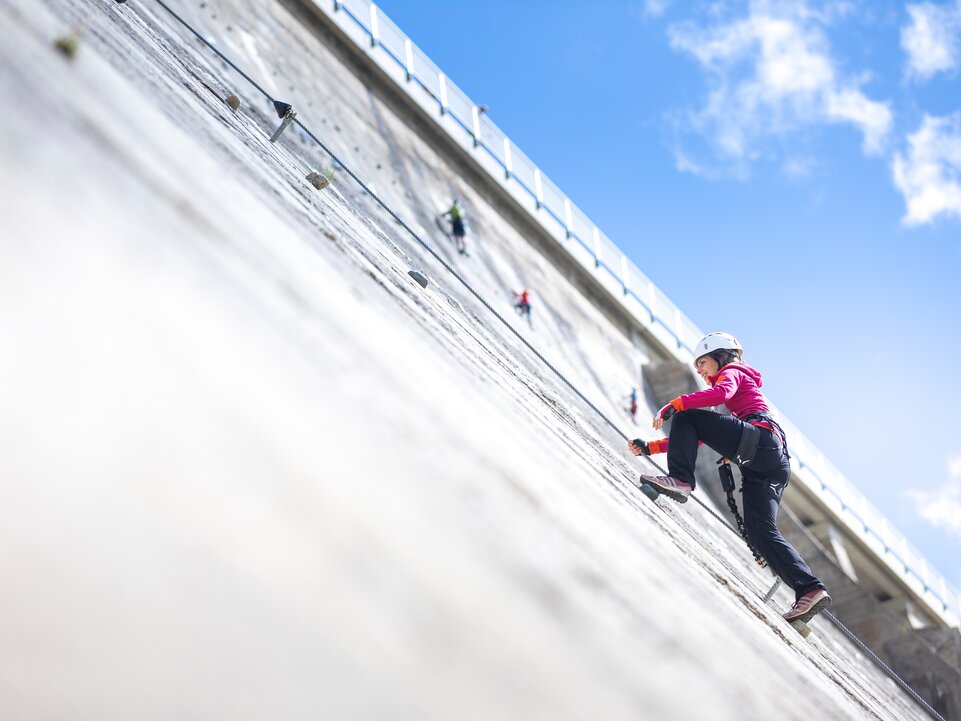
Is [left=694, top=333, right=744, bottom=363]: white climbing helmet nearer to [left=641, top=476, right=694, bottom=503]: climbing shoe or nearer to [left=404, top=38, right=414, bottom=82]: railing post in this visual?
[left=641, top=476, right=694, bottom=503]: climbing shoe

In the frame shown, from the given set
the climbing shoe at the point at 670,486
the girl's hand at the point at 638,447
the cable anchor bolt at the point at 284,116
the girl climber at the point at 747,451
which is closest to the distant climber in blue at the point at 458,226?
the cable anchor bolt at the point at 284,116

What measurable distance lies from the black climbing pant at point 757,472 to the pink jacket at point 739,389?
14 centimetres

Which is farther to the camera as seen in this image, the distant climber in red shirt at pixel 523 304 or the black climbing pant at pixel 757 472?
the distant climber in red shirt at pixel 523 304

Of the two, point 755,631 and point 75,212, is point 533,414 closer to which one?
point 755,631

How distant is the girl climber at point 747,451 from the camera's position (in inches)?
211

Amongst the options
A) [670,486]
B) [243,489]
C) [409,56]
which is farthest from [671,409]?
[409,56]

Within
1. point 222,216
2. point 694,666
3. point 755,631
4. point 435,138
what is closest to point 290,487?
point 222,216

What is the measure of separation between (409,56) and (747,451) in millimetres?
11062

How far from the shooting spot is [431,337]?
3246mm

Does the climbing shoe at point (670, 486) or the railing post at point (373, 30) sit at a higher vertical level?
the railing post at point (373, 30)

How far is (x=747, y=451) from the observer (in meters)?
5.59

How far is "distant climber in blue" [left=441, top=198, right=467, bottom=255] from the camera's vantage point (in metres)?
12.7

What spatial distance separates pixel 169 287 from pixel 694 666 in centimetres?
143

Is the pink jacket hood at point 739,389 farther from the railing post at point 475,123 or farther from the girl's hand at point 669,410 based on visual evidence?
the railing post at point 475,123
